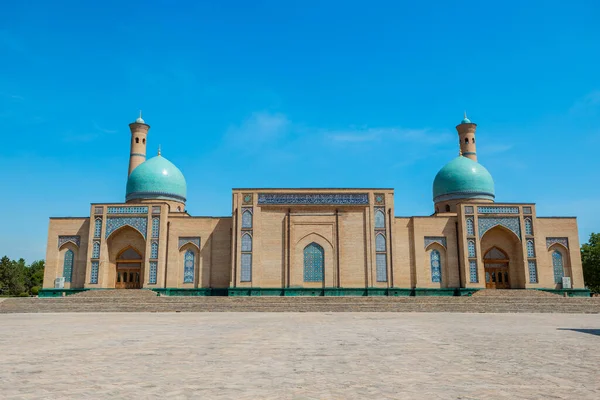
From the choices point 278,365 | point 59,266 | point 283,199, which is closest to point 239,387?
point 278,365

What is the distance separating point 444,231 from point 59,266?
20724 mm

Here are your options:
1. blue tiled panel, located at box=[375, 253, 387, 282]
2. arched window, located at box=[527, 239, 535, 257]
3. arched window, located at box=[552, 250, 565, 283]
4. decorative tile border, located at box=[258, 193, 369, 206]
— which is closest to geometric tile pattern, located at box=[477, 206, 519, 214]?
arched window, located at box=[527, 239, 535, 257]

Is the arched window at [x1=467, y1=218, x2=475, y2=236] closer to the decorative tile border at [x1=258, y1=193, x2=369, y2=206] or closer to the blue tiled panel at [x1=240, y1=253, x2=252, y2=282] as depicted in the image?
the decorative tile border at [x1=258, y1=193, x2=369, y2=206]

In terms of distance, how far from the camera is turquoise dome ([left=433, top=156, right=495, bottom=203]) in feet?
97.3

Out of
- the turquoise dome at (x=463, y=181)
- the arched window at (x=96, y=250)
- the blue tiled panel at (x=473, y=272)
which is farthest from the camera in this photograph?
the turquoise dome at (x=463, y=181)

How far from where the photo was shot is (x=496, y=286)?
26.1 metres

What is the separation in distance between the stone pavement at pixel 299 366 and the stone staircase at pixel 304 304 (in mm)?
10349

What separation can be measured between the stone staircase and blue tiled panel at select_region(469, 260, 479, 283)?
12.4 ft

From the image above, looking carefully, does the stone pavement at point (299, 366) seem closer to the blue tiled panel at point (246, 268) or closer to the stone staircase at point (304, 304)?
the stone staircase at point (304, 304)

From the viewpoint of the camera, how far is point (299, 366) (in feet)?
18.0

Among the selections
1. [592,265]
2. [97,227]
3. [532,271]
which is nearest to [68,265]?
[97,227]

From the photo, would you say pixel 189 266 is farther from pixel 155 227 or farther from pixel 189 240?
pixel 155 227

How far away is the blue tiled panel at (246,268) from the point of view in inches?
971

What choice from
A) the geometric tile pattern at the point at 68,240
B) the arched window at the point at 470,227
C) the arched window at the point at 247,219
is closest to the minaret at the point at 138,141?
the geometric tile pattern at the point at 68,240
